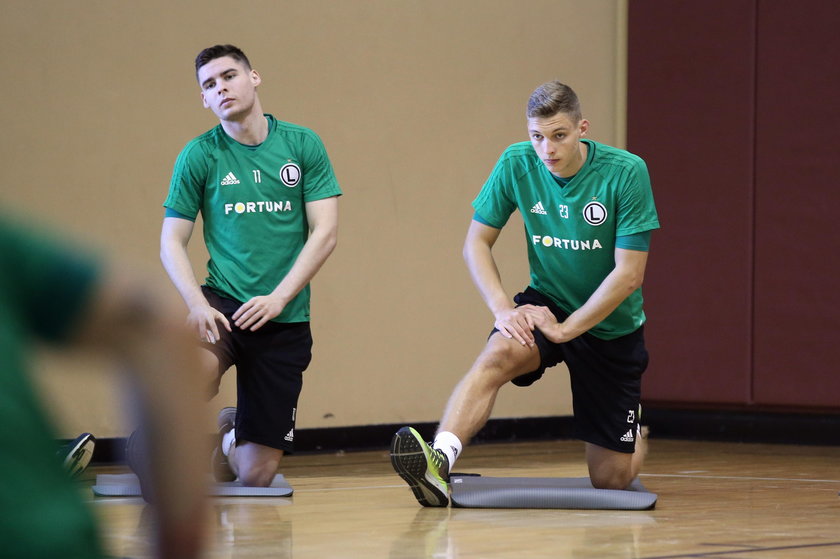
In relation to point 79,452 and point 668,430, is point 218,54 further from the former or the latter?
point 668,430

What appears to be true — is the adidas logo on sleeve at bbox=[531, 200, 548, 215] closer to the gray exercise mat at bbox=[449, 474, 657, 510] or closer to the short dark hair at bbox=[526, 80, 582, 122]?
the short dark hair at bbox=[526, 80, 582, 122]

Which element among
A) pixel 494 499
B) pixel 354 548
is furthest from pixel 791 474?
pixel 354 548

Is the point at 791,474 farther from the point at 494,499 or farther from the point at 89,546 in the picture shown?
the point at 89,546

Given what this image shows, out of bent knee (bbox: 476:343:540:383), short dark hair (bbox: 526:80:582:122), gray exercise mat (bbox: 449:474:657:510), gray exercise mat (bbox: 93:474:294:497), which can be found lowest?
gray exercise mat (bbox: 93:474:294:497)

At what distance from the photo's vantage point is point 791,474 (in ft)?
15.0

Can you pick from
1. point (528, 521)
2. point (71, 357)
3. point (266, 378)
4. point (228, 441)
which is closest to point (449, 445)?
point (528, 521)

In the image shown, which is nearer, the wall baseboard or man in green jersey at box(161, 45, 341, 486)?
man in green jersey at box(161, 45, 341, 486)

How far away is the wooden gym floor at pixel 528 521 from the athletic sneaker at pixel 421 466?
0.16 feet

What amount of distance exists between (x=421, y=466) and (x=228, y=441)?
96 cm

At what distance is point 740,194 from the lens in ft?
20.0

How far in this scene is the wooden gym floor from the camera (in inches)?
106

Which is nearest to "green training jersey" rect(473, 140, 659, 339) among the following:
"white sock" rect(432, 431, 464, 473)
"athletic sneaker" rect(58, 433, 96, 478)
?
"white sock" rect(432, 431, 464, 473)

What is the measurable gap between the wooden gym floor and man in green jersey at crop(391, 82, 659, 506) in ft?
1.00

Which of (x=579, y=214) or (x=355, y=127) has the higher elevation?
(x=355, y=127)
